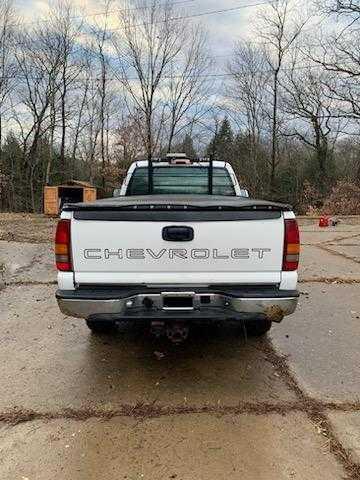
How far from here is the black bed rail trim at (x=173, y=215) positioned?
3344 mm

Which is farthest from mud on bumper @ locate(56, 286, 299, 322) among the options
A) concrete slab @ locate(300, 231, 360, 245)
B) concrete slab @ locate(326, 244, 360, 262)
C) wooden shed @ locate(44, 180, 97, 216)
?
wooden shed @ locate(44, 180, 97, 216)

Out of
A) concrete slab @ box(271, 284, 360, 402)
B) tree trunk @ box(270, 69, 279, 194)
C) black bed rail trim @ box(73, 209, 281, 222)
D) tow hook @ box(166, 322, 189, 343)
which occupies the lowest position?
concrete slab @ box(271, 284, 360, 402)

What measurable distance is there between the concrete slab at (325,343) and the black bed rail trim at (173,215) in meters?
1.42

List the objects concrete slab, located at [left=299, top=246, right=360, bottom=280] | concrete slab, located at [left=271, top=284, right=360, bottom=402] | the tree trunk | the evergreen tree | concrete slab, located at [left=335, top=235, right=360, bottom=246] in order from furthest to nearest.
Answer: the evergreen tree → the tree trunk → concrete slab, located at [left=335, top=235, right=360, bottom=246] → concrete slab, located at [left=299, top=246, right=360, bottom=280] → concrete slab, located at [left=271, top=284, right=360, bottom=402]

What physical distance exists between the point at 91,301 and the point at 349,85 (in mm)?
28014

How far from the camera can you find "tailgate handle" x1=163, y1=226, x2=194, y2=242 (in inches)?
132

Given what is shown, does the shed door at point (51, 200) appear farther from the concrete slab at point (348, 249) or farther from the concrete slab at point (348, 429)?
the concrete slab at point (348, 429)

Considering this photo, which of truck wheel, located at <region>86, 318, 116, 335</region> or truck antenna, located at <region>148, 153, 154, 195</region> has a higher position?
truck antenna, located at <region>148, 153, 154, 195</region>

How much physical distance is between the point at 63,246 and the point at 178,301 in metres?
0.92

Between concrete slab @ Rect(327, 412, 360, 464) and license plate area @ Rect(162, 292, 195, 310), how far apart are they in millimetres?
1215

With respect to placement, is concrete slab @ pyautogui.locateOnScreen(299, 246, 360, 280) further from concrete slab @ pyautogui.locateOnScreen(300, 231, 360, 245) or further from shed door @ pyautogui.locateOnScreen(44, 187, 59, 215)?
shed door @ pyautogui.locateOnScreen(44, 187, 59, 215)

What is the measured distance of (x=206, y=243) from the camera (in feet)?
11.0

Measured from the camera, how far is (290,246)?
11.1ft

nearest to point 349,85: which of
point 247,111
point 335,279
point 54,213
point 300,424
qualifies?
point 247,111
